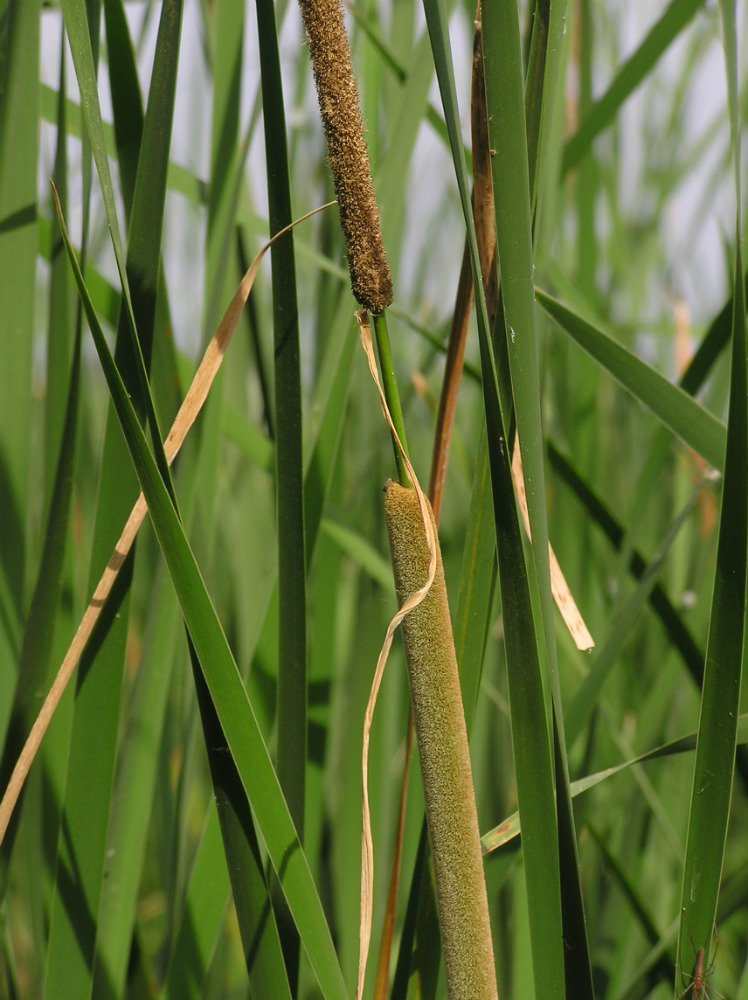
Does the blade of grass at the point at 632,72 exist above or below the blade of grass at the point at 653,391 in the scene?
above

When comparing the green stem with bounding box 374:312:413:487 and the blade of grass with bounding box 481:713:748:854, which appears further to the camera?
the blade of grass with bounding box 481:713:748:854

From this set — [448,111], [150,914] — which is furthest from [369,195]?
[150,914]

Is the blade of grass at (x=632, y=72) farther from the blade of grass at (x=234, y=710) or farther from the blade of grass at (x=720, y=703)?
the blade of grass at (x=234, y=710)

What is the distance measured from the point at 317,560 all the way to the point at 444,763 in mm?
271

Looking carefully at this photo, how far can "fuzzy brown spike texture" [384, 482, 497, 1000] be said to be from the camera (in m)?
0.27

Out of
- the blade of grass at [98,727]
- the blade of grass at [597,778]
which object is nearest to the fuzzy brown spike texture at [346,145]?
the blade of grass at [98,727]

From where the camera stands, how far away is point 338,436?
472 mm

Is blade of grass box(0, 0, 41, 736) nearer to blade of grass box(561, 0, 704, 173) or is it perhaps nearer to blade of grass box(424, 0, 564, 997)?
blade of grass box(424, 0, 564, 997)

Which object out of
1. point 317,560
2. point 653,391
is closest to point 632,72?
point 653,391

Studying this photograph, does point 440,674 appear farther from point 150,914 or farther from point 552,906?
point 150,914

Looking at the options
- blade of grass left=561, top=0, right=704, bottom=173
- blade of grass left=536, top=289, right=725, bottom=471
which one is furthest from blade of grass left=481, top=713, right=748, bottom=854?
blade of grass left=561, top=0, right=704, bottom=173

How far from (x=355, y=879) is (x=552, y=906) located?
346mm

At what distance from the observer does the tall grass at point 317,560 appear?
0.96 feet

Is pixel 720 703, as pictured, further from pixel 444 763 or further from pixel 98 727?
pixel 98 727
